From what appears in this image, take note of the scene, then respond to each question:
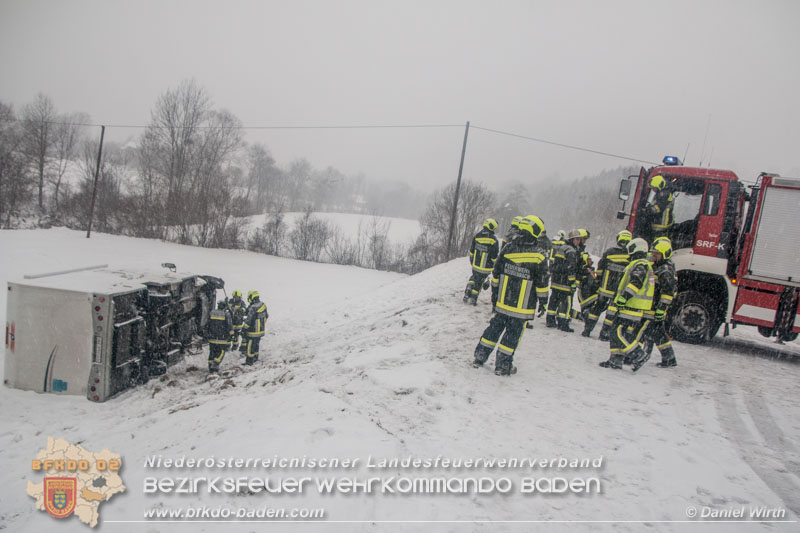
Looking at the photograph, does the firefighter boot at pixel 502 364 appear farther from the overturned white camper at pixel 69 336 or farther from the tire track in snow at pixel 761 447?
the overturned white camper at pixel 69 336

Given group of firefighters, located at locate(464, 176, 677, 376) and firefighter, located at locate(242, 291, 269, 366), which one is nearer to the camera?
group of firefighters, located at locate(464, 176, 677, 376)

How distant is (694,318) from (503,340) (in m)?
5.38

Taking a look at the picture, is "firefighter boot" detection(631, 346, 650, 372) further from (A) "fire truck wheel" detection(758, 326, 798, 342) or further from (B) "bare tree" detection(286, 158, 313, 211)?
(B) "bare tree" detection(286, 158, 313, 211)

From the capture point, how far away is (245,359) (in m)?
8.69

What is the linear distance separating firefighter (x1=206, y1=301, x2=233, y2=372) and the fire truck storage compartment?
32.4ft

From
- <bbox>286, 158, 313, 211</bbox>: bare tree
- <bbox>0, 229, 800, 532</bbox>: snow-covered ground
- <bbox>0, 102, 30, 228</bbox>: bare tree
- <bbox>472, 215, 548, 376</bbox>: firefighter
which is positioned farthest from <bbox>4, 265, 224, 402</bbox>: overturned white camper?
<bbox>286, 158, 313, 211</bbox>: bare tree

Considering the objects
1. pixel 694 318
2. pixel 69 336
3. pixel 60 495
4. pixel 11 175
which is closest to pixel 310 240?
pixel 11 175

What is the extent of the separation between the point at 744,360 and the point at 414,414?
292 inches

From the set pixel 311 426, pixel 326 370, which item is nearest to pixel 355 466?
pixel 311 426

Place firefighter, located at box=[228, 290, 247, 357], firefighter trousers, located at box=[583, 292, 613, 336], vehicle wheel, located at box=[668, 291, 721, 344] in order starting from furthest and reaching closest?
1. firefighter, located at box=[228, 290, 247, 357]
2. vehicle wheel, located at box=[668, 291, 721, 344]
3. firefighter trousers, located at box=[583, 292, 613, 336]

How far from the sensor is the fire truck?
7.44 meters

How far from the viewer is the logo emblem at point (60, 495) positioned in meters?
3.14

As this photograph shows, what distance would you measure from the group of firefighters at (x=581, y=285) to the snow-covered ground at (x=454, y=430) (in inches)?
15.3

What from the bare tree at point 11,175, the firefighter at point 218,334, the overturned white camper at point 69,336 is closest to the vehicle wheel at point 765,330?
the firefighter at point 218,334
